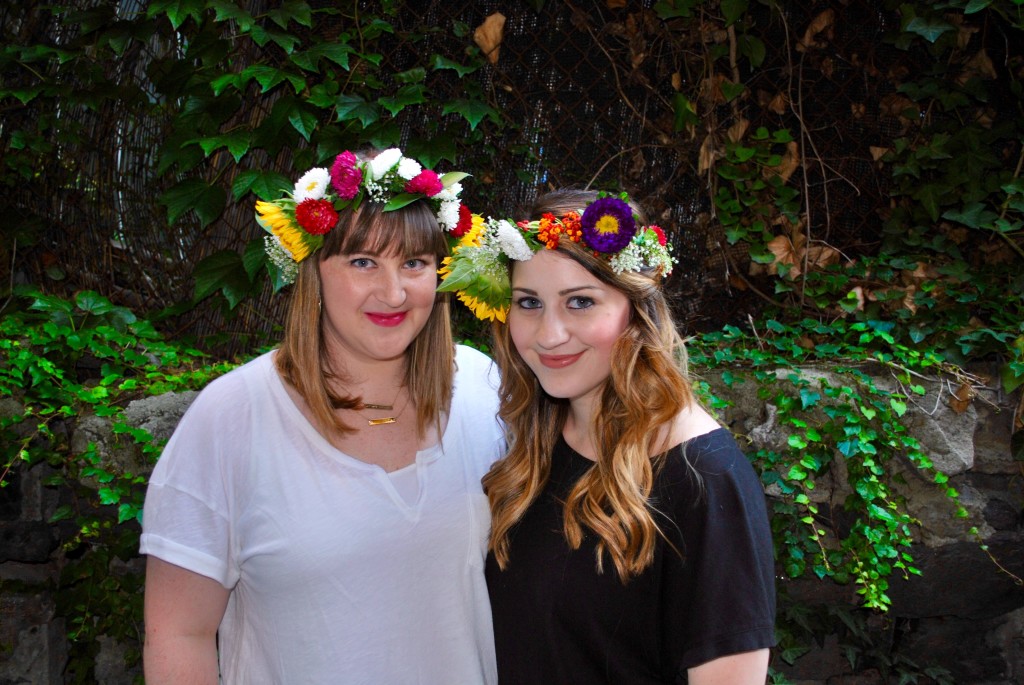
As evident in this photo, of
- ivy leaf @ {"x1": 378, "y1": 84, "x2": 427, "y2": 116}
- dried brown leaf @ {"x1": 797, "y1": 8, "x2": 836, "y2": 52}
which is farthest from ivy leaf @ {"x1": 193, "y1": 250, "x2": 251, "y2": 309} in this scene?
dried brown leaf @ {"x1": 797, "y1": 8, "x2": 836, "y2": 52}

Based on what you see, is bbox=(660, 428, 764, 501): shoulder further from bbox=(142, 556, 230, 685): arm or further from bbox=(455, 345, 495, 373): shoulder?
bbox=(142, 556, 230, 685): arm

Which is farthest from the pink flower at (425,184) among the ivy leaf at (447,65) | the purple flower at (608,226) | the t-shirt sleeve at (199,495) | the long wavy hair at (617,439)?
the ivy leaf at (447,65)

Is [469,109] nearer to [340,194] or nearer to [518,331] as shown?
[340,194]

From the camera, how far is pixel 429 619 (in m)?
1.73

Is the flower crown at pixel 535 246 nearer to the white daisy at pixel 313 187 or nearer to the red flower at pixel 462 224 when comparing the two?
the red flower at pixel 462 224

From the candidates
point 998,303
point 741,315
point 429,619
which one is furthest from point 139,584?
point 998,303

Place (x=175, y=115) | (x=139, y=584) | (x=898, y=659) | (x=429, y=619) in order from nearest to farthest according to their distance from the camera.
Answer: (x=429, y=619) → (x=139, y=584) → (x=898, y=659) → (x=175, y=115)

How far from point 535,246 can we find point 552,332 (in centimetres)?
18

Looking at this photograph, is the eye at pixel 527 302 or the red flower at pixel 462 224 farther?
the red flower at pixel 462 224

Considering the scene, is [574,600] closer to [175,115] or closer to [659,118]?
[659,118]

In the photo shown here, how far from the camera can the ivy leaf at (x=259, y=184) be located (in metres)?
3.02

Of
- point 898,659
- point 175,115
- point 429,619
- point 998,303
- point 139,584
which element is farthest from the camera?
point 175,115

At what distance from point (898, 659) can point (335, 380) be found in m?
2.17

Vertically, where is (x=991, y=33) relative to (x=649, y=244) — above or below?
above
